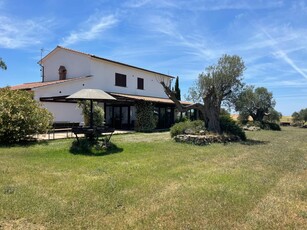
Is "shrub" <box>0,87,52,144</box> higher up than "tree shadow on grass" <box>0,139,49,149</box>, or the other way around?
"shrub" <box>0,87,52,144</box>

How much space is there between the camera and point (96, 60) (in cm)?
2484

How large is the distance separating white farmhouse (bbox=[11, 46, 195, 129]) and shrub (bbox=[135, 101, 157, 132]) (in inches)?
24.3

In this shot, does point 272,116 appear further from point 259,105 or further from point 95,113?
point 95,113

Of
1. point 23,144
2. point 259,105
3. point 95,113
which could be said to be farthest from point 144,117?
point 259,105

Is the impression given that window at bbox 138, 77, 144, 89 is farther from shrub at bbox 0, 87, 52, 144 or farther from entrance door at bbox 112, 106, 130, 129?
shrub at bbox 0, 87, 52, 144

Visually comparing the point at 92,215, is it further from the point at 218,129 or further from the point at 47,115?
the point at 218,129

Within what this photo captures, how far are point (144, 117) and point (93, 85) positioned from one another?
18.2 feet

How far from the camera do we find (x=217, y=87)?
21062 millimetres

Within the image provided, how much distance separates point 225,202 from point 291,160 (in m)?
6.35

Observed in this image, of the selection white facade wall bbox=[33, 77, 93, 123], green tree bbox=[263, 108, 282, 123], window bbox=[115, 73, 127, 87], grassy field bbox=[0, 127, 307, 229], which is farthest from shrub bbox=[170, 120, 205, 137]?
green tree bbox=[263, 108, 282, 123]

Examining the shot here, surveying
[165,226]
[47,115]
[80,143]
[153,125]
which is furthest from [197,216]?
[153,125]

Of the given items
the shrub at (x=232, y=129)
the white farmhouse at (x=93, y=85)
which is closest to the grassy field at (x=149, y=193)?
the shrub at (x=232, y=129)

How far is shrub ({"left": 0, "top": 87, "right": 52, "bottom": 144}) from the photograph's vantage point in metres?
12.6

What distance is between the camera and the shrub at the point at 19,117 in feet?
41.3
